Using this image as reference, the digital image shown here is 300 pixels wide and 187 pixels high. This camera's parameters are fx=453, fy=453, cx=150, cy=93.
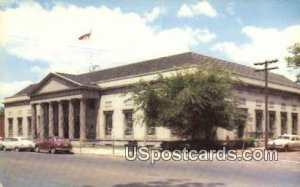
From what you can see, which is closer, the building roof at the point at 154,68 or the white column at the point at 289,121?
the building roof at the point at 154,68

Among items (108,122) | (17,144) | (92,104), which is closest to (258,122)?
(108,122)

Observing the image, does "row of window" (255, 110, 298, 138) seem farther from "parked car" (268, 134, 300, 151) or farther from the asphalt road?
the asphalt road

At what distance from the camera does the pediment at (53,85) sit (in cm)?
4425

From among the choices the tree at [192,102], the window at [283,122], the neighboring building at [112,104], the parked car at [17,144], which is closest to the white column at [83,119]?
the neighboring building at [112,104]

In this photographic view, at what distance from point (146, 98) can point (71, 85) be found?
1487 cm

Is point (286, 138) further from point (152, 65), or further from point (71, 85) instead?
point (71, 85)

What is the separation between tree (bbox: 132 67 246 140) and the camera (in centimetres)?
2973

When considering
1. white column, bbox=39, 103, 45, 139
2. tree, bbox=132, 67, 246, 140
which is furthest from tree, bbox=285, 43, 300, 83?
white column, bbox=39, 103, 45, 139

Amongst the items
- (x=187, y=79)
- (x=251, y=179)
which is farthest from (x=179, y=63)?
(x=251, y=179)

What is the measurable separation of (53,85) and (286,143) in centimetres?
2428

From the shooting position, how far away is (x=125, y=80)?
41250mm

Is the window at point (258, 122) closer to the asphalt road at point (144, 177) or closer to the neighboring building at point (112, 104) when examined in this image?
the neighboring building at point (112, 104)

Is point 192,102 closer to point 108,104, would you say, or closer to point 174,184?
point 108,104

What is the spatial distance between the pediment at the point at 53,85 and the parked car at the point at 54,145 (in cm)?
1246
